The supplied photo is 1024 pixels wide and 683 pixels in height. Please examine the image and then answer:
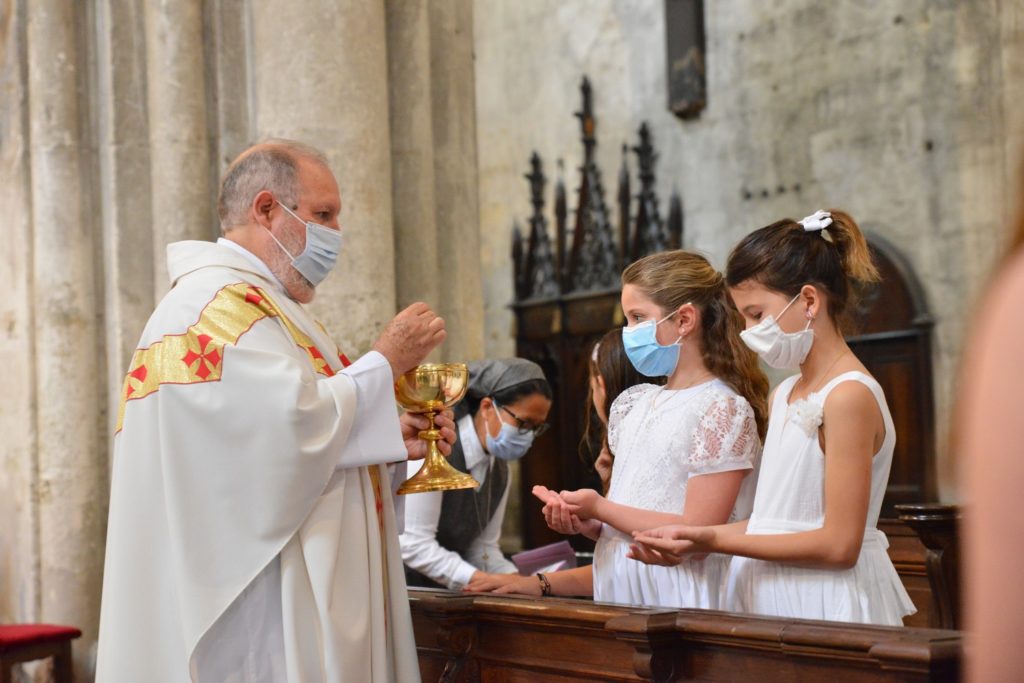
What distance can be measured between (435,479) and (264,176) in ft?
2.87

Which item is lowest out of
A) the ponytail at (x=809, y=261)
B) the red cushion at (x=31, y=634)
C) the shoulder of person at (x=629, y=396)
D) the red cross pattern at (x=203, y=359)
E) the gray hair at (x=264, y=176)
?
the red cushion at (x=31, y=634)

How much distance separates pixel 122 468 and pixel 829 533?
5.23ft

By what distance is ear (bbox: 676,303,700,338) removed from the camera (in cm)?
324

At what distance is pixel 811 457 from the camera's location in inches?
108

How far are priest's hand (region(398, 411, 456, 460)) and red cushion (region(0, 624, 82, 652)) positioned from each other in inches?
76.7

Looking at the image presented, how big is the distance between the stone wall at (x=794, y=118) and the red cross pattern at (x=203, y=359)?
662 cm

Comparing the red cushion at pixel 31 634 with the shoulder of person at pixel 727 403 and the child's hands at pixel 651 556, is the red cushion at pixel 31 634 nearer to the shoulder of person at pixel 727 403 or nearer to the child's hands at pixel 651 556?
the child's hands at pixel 651 556

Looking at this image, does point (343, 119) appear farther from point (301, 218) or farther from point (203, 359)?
point (203, 359)

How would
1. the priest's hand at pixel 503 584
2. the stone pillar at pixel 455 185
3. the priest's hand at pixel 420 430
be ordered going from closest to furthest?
1. the priest's hand at pixel 420 430
2. the priest's hand at pixel 503 584
3. the stone pillar at pixel 455 185

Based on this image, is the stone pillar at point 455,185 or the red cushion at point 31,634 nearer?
the red cushion at point 31,634

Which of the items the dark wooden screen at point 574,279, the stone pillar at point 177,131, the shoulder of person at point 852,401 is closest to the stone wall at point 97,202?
the stone pillar at point 177,131

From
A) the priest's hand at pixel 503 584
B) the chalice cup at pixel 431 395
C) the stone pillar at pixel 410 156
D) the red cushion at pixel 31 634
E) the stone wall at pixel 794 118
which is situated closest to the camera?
the chalice cup at pixel 431 395

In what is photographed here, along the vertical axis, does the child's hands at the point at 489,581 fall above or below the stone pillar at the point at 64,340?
below

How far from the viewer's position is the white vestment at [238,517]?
9.04ft
